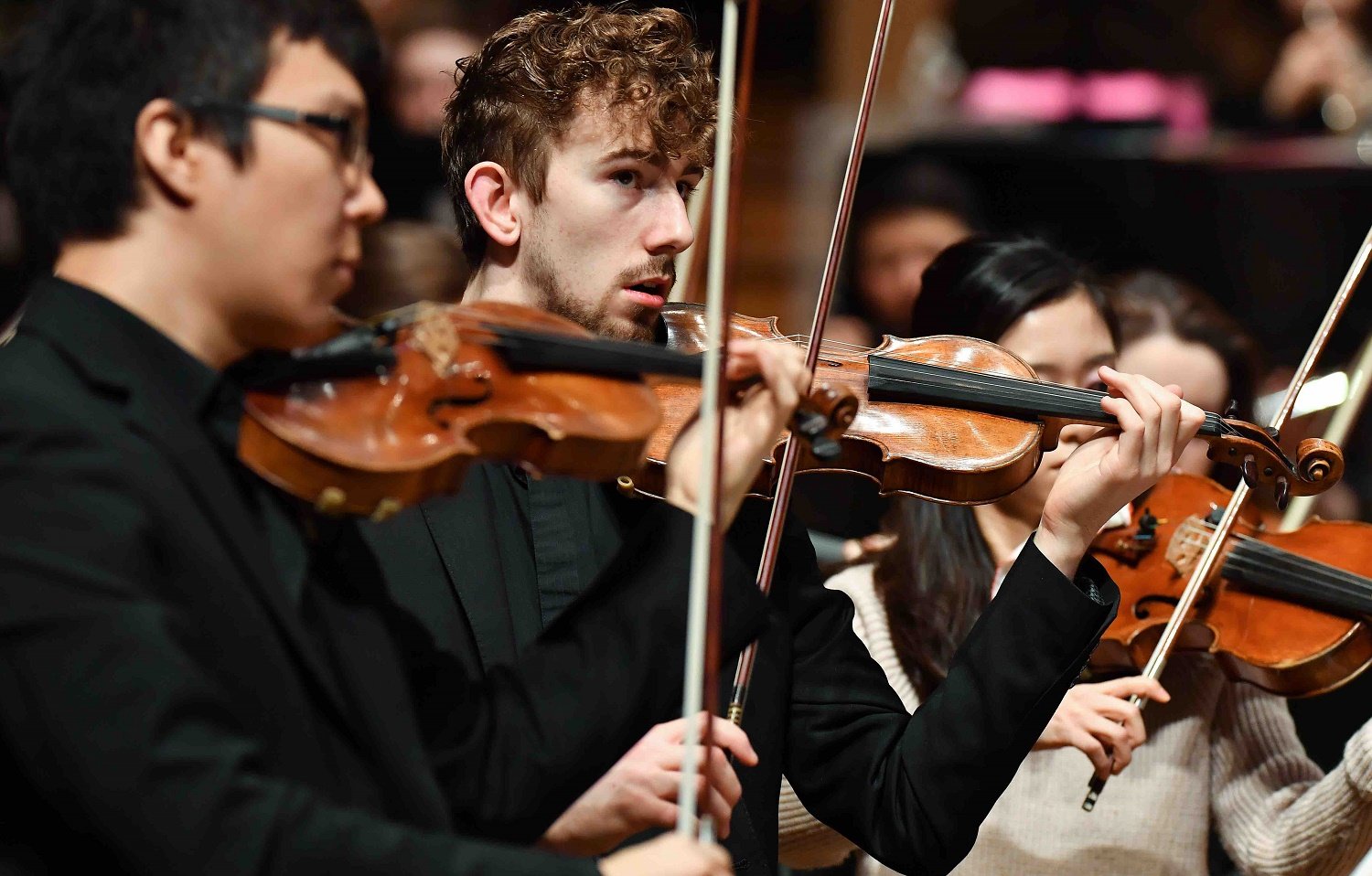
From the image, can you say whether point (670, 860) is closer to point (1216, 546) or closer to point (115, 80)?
point (115, 80)

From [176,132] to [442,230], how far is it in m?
2.19

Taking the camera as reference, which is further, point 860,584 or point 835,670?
point 860,584

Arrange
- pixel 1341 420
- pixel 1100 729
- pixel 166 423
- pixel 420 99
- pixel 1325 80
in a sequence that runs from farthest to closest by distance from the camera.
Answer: pixel 1325 80 < pixel 420 99 < pixel 1341 420 < pixel 1100 729 < pixel 166 423

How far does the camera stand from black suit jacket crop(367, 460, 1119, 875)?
1513 mm

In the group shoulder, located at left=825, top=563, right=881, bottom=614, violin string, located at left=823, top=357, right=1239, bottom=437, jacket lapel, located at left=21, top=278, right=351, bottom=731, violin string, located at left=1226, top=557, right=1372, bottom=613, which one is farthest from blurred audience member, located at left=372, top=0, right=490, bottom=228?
jacket lapel, located at left=21, top=278, right=351, bottom=731

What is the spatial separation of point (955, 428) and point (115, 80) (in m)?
0.90

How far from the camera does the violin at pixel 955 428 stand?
1624mm

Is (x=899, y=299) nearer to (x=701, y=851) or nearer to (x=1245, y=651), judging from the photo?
(x=1245, y=651)

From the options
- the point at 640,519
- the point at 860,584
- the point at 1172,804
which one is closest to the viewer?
the point at 640,519

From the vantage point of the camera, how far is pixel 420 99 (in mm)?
4332

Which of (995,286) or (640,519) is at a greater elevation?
(995,286)

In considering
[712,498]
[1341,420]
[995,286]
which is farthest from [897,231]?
[712,498]

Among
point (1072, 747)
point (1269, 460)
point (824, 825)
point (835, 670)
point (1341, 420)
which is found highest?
point (1269, 460)

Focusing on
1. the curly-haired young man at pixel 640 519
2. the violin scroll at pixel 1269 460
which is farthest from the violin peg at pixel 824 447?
the violin scroll at pixel 1269 460
